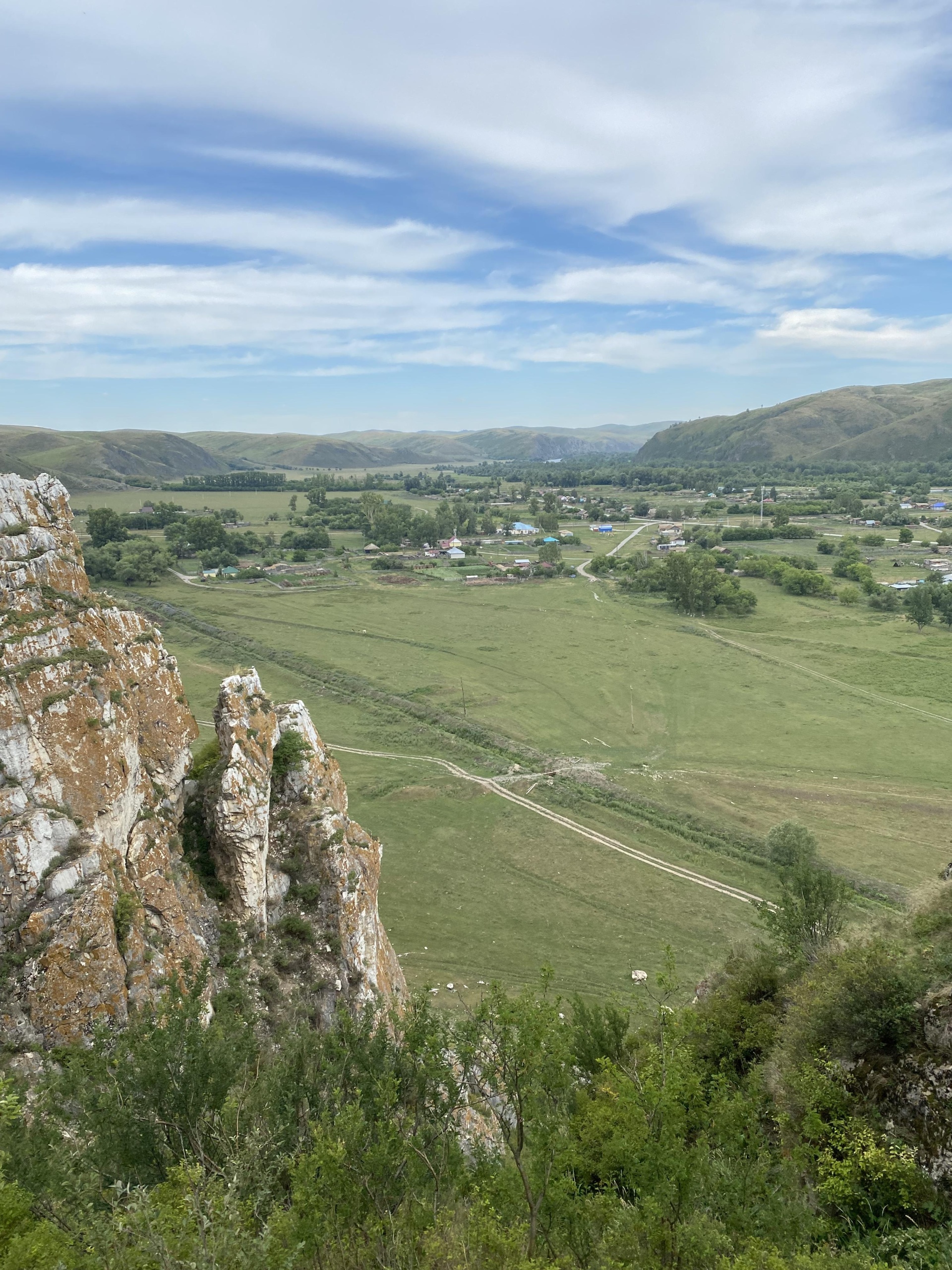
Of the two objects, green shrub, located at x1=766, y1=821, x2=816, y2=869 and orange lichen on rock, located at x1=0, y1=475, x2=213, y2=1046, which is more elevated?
orange lichen on rock, located at x1=0, y1=475, x2=213, y2=1046

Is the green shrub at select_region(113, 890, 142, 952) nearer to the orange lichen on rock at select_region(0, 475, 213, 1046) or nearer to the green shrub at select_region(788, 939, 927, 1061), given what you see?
the orange lichen on rock at select_region(0, 475, 213, 1046)

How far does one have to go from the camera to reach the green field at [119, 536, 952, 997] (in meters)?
38.0

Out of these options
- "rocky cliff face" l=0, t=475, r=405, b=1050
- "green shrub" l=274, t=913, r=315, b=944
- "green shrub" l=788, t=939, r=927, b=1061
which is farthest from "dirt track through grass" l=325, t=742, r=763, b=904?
"green shrub" l=274, t=913, r=315, b=944

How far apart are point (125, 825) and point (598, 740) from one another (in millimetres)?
47773

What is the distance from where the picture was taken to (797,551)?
14888 centimetres

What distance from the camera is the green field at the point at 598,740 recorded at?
3797 centimetres

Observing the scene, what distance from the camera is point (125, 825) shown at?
20.2m

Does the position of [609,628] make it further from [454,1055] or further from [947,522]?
[947,522]

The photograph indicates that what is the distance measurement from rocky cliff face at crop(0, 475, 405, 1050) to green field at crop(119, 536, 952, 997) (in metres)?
11.8

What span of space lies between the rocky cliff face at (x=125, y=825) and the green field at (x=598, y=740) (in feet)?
38.7

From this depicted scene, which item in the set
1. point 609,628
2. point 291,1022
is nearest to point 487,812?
point 291,1022

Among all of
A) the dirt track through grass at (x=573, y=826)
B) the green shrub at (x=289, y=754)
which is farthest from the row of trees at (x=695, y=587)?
the green shrub at (x=289, y=754)

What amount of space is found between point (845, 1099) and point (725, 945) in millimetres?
20764

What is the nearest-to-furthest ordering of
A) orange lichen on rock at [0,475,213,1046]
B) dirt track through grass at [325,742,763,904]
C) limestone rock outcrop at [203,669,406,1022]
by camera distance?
orange lichen on rock at [0,475,213,1046], limestone rock outcrop at [203,669,406,1022], dirt track through grass at [325,742,763,904]
